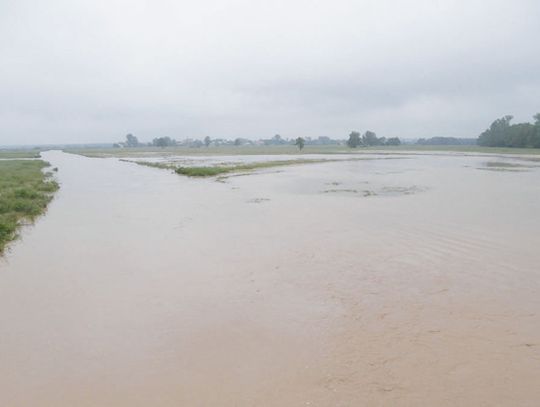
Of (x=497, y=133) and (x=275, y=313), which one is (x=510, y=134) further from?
(x=275, y=313)

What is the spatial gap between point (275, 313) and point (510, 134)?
88746mm

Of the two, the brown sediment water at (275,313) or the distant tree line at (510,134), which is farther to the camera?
the distant tree line at (510,134)

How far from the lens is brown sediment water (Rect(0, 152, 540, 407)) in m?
5.14

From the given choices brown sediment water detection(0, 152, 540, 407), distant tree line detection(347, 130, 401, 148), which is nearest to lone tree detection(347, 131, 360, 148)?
distant tree line detection(347, 130, 401, 148)

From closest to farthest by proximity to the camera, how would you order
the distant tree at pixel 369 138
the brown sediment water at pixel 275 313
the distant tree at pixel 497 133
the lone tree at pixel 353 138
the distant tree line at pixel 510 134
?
the brown sediment water at pixel 275 313
the distant tree line at pixel 510 134
the distant tree at pixel 497 133
the lone tree at pixel 353 138
the distant tree at pixel 369 138

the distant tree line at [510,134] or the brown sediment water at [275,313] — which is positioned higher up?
the distant tree line at [510,134]

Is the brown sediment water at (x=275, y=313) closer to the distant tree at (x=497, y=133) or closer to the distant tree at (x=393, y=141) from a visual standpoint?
the distant tree at (x=497, y=133)

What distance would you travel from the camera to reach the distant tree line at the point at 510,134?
238ft

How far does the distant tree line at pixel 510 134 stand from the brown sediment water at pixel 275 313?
7048 cm

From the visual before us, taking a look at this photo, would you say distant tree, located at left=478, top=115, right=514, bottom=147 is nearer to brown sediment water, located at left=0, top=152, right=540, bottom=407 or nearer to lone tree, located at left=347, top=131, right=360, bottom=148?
lone tree, located at left=347, top=131, right=360, bottom=148

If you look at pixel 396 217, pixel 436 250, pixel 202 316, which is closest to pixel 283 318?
pixel 202 316

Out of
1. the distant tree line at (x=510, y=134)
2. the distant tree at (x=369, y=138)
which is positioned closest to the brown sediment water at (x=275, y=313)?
the distant tree line at (x=510, y=134)

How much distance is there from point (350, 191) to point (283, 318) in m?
17.7

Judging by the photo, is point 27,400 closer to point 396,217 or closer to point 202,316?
point 202,316
